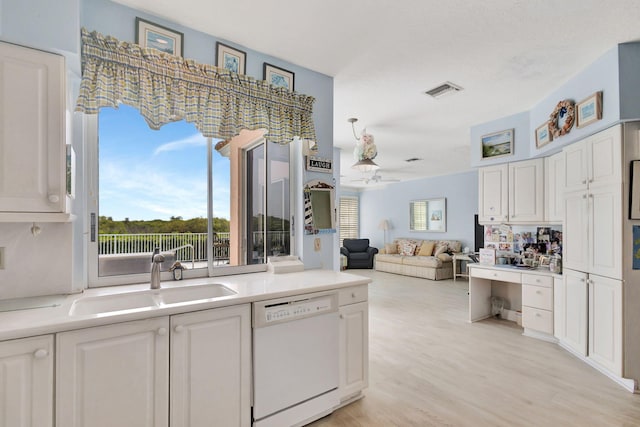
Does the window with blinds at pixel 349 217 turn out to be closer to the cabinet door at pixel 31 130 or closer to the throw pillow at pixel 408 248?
the throw pillow at pixel 408 248

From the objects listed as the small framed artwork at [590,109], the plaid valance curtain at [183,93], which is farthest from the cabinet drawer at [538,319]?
the plaid valance curtain at [183,93]

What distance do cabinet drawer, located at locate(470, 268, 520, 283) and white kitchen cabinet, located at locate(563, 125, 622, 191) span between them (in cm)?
116

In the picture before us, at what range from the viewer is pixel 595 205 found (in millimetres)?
2721

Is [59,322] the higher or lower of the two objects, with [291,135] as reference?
lower

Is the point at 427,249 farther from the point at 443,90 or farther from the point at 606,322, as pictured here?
the point at 443,90

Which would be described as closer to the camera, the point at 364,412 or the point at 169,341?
the point at 169,341

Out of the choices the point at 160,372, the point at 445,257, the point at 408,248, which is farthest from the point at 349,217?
the point at 160,372

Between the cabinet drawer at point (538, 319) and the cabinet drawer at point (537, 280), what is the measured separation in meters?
0.29

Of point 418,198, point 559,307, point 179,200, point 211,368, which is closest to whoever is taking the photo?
point 211,368

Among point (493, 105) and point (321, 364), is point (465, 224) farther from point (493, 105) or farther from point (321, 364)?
point (321, 364)

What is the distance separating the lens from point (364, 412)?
2.15 metres

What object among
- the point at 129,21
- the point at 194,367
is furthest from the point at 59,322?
the point at 129,21

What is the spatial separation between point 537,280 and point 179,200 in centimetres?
382

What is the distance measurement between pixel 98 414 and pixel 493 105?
4.23 meters
